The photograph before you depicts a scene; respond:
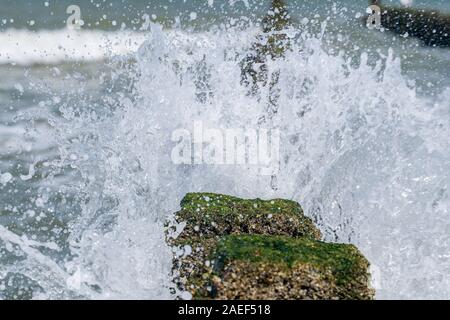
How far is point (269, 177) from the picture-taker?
4.66 metres

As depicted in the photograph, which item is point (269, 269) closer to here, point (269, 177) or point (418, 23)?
point (269, 177)

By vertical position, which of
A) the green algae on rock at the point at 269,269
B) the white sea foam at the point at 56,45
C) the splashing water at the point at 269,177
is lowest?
the white sea foam at the point at 56,45

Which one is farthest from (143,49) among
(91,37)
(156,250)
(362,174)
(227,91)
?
(91,37)

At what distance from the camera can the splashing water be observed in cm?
344

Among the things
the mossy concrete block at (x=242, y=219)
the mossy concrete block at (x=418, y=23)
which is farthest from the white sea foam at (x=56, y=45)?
the mossy concrete block at (x=242, y=219)

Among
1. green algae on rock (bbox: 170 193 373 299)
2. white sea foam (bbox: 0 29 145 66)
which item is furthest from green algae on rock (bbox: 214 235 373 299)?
white sea foam (bbox: 0 29 145 66)

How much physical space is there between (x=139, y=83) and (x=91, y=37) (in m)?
7.92

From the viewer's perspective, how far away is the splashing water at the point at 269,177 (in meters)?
3.44

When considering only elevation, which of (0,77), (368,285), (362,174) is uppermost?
(368,285)

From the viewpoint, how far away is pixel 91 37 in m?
12.9

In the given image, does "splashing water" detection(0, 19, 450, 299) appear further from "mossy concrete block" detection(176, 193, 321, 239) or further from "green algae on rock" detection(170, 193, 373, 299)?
"green algae on rock" detection(170, 193, 373, 299)

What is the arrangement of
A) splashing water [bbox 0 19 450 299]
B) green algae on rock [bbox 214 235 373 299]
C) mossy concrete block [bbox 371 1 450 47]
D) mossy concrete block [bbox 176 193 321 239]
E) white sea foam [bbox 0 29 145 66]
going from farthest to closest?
mossy concrete block [bbox 371 1 450 47] → white sea foam [bbox 0 29 145 66] → splashing water [bbox 0 19 450 299] → mossy concrete block [bbox 176 193 321 239] → green algae on rock [bbox 214 235 373 299]

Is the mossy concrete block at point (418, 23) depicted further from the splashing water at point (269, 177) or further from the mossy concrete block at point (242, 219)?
the mossy concrete block at point (242, 219)
